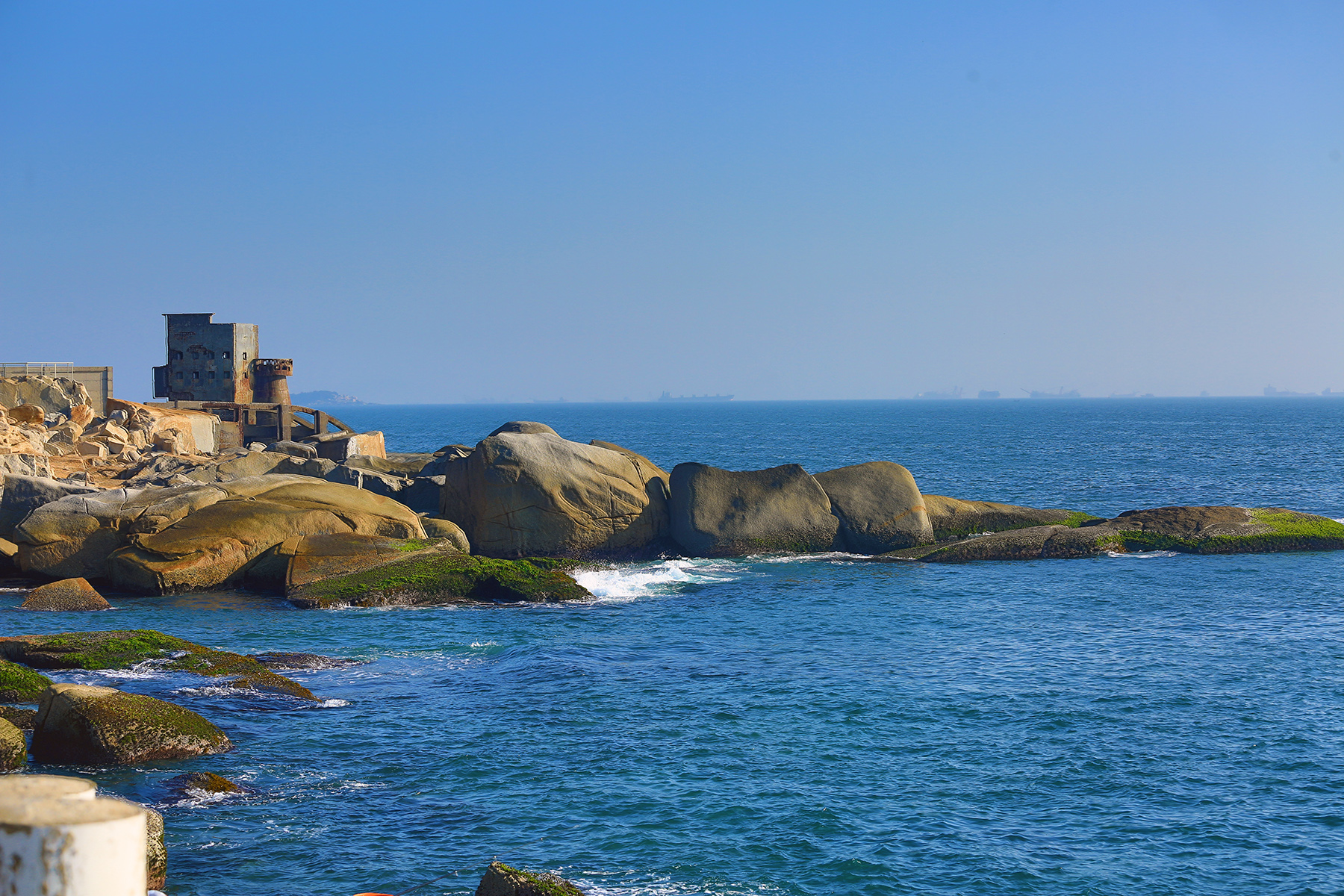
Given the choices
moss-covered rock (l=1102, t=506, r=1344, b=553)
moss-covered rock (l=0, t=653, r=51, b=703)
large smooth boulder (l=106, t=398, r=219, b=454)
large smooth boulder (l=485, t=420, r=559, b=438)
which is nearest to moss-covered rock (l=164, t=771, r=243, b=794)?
moss-covered rock (l=0, t=653, r=51, b=703)

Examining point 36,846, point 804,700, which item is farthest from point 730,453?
point 36,846

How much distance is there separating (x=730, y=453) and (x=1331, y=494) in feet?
155

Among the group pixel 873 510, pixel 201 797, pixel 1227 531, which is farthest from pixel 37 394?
pixel 1227 531

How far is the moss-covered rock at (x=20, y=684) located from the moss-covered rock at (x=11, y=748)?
3050mm

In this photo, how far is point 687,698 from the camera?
18.2 metres

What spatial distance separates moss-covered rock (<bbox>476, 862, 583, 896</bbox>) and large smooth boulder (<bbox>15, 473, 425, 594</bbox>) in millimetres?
18605

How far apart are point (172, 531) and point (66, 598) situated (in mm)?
2947

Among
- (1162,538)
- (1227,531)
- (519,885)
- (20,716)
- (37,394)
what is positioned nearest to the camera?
(519,885)

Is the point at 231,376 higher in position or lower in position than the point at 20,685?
higher

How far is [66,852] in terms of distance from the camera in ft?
13.0

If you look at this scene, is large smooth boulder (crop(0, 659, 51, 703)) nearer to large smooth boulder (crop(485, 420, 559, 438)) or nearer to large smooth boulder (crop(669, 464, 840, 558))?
large smooth boulder (crop(485, 420, 559, 438))

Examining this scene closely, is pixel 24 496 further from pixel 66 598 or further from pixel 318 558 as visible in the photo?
pixel 318 558

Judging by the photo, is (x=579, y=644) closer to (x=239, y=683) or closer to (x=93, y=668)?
(x=239, y=683)

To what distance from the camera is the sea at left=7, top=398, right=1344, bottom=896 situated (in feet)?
38.8
